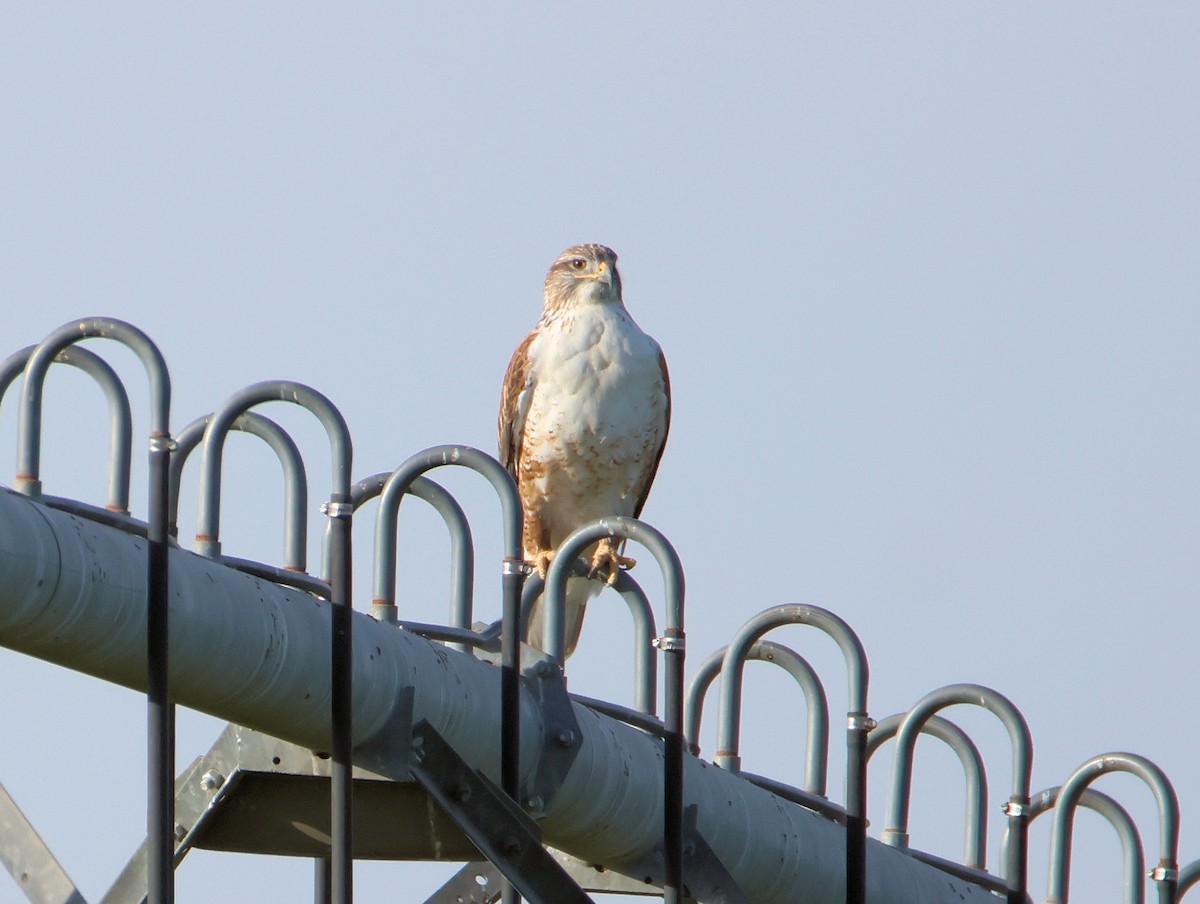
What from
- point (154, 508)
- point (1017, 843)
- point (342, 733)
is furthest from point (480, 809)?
point (1017, 843)

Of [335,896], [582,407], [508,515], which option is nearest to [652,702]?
[508,515]

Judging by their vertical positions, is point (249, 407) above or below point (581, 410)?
above

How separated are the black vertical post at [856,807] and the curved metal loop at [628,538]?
0.63 m

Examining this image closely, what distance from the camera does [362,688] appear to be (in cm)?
491

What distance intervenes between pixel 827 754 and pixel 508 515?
1.50 metres

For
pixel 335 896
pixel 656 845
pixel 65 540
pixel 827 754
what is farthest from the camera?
pixel 827 754

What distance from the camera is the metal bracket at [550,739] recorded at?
5.41 metres

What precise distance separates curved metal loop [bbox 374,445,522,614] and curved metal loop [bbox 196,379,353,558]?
462 mm

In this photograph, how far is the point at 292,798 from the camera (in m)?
5.57

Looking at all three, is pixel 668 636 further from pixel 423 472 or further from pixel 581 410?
pixel 581 410

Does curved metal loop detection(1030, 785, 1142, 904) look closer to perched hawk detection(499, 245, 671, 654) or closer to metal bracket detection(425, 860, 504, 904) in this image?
metal bracket detection(425, 860, 504, 904)

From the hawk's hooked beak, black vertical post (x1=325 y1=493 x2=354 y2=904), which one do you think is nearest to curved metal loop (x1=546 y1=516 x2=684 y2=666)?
black vertical post (x1=325 y1=493 x2=354 y2=904)

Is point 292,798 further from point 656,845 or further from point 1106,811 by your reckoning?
point 1106,811

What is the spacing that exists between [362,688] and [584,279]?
5444mm
